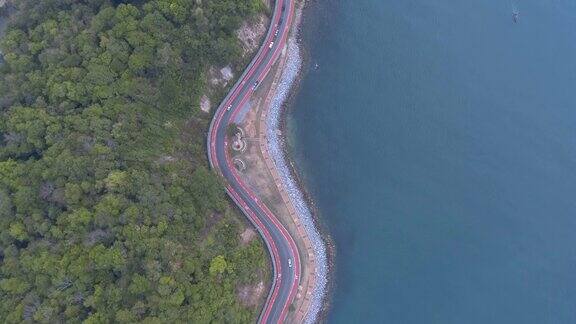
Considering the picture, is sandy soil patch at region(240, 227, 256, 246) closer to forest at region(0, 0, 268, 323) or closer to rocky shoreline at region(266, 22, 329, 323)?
A: forest at region(0, 0, 268, 323)

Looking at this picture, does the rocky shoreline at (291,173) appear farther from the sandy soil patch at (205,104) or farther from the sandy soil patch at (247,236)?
the sandy soil patch at (205,104)

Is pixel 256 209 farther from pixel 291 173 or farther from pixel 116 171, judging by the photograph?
pixel 116 171

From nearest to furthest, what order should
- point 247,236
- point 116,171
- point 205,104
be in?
point 116,171 < point 247,236 < point 205,104

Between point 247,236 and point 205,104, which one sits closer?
point 247,236

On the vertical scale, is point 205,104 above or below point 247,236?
above

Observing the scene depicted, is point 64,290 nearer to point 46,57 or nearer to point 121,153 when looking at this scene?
point 121,153

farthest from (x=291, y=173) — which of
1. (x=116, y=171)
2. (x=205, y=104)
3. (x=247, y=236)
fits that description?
(x=116, y=171)
